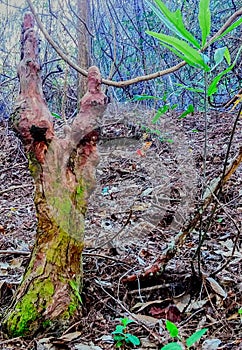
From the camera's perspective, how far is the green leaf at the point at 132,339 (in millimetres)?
950

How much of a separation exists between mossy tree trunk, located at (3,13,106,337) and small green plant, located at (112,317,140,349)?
0.49 feet

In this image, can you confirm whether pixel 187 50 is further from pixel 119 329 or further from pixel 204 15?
pixel 119 329

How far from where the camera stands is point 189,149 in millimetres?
2770

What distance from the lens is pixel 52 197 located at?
111 cm

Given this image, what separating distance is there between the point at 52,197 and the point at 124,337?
41cm

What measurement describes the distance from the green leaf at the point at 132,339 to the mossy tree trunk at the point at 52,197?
18 cm

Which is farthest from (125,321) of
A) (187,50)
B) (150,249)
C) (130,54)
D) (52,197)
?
(130,54)

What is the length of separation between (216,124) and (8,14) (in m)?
2.75

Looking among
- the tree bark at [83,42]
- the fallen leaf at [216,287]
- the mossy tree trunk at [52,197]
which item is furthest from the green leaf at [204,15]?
the tree bark at [83,42]

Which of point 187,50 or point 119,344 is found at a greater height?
point 187,50

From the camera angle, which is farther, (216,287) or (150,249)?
(150,249)

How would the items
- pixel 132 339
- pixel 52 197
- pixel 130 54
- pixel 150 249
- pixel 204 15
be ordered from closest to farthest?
pixel 204 15 < pixel 132 339 < pixel 52 197 < pixel 150 249 < pixel 130 54

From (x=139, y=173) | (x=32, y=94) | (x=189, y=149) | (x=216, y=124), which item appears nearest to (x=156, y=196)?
(x=139, y=173)

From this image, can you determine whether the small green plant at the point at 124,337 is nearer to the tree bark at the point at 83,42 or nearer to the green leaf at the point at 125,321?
the green leaf at the point at 125,321
